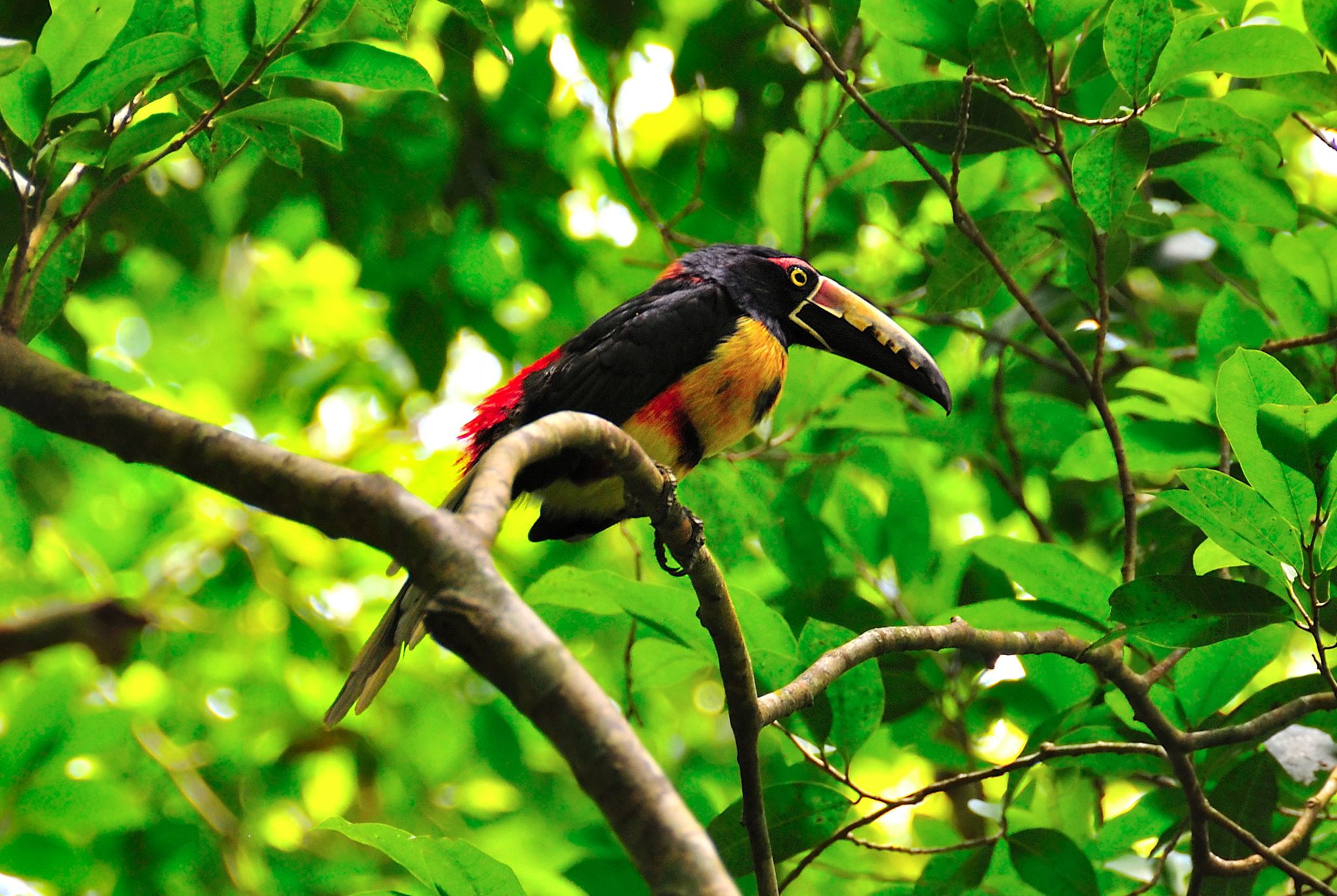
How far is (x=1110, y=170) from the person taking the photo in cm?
232

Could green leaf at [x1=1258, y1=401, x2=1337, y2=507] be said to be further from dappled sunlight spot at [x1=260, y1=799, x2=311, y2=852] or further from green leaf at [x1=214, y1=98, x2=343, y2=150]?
dappled sunlight spot at [x1=260, y1=799, x2=311, y2=852]

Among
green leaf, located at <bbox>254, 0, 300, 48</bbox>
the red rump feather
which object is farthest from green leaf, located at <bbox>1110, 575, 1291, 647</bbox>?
green leaf, located at <bbox>254, 0, 300, 48</bbox>

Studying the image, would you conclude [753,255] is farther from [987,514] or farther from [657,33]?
[987,514]

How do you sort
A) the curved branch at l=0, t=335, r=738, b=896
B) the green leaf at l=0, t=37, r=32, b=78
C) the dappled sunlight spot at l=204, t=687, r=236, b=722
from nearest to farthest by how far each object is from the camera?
the curved branch at l=0, t=335, r=738, b=896 → the green leaf at l=0, t=37, r=32, b=78 → the dappled sunlight spot at l=204, t=687, r=236, b=722

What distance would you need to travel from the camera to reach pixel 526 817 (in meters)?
4.21

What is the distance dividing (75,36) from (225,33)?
231 millimetres

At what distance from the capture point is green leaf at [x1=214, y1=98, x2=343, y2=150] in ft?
6.59

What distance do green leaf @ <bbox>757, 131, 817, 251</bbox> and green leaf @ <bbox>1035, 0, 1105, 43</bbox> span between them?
0.98m

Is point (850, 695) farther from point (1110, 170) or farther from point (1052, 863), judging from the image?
point (1110, 170)

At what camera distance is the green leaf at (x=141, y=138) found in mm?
1888

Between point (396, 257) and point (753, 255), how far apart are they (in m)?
1.53

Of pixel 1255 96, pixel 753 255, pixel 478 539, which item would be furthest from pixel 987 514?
pixel 478 539

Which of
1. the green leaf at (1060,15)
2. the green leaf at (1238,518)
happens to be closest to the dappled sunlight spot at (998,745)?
the green leaf at (1238,518)

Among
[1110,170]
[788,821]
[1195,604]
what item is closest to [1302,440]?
[1195,604]
